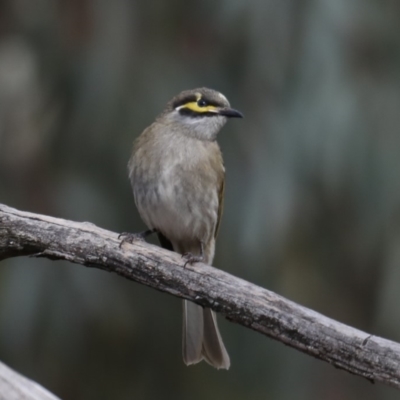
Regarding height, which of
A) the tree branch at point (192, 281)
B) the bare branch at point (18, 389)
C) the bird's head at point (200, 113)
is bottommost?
the tree branch at point (192, 281)

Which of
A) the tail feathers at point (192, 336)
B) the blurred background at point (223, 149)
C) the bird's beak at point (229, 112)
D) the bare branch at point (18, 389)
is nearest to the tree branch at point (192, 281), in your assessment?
the tail feathers at point (192, 336)

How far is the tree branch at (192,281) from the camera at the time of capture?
3424 millimetres

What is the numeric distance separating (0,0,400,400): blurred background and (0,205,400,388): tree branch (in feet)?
7.04

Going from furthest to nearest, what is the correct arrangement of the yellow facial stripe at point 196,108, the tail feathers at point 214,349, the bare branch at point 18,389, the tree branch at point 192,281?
the yellow facial stripe at point 196,108
the tail feathers at point 214,349
the tree branch at point 192,281
the bare branch at point 18,389

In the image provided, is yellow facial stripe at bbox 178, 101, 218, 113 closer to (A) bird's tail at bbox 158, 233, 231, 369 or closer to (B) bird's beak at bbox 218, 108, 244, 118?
(B) bird's beak at bbox 218, 108, 244, 118

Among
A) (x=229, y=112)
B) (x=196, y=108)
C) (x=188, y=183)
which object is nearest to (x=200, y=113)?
(x=196, y=108)

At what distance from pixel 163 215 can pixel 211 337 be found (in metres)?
0.59

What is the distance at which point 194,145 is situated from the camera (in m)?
4.67

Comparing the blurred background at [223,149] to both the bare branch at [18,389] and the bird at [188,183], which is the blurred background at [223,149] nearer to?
the bird at [188,183]

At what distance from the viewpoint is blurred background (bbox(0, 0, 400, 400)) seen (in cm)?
599

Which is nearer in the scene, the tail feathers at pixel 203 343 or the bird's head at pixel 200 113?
the tail feathers at pixel 203 343

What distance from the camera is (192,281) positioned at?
3.71 meters

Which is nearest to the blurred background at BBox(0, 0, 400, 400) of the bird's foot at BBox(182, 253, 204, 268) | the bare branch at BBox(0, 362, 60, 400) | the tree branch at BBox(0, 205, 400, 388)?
the bird's foot at BBox(182, 253, 204, 268)

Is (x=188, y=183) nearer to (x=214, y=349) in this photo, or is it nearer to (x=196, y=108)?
(x=196, y=108)
